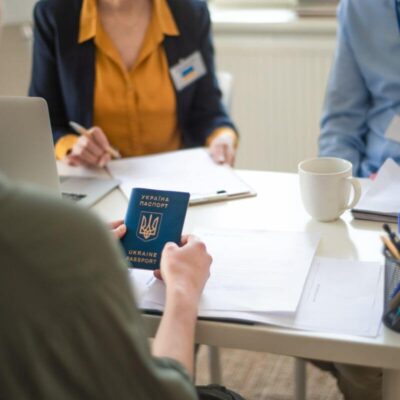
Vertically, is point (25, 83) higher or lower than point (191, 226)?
lower

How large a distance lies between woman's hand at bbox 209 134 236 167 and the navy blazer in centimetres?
19

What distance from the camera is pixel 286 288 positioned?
1112 mm

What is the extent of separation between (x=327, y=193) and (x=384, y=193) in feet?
0.54

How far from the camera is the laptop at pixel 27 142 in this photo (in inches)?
51.4

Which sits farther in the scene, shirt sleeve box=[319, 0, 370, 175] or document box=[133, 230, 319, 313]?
shirt sleeve box=[319, 0, 370, 175]

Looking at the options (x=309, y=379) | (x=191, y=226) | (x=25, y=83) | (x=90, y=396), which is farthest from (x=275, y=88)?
(x=90, y=396)

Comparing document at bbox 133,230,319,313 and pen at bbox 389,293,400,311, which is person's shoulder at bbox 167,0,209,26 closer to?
document at bbox 133,230,319,313

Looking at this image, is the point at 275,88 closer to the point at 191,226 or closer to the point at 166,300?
the point at 191,226

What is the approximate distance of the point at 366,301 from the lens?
1069mm

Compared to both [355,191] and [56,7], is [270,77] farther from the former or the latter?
[355,191]

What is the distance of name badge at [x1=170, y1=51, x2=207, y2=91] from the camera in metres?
2.04

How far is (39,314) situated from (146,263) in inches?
20.6

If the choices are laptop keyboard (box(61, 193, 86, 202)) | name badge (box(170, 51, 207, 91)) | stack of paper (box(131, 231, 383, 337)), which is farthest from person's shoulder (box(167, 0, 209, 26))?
stack of paper (box(131, 231, 383, 337))

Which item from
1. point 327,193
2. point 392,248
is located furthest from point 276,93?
point 392,248
